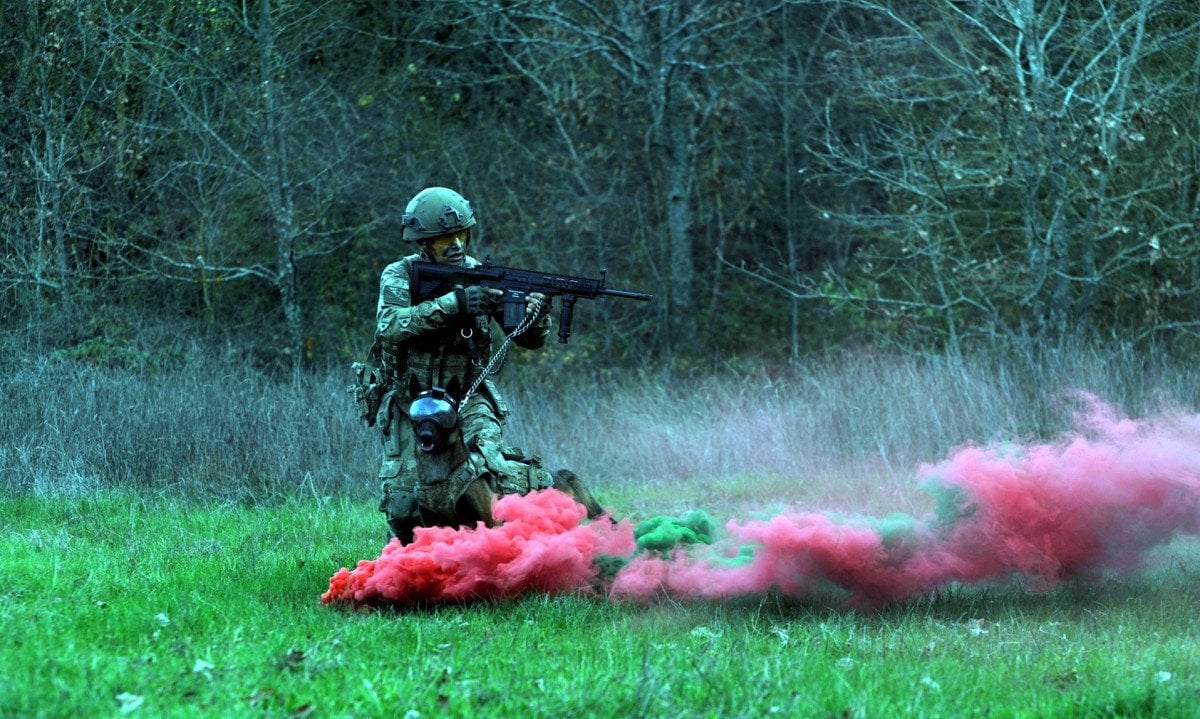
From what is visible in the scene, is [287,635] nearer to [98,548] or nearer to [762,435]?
[98,548]

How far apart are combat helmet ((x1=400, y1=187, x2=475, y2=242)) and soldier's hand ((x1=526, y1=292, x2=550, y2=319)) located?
0.54 m

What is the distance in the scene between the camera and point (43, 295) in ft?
55.9

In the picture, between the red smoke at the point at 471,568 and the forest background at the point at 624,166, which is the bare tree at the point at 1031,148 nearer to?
the forest background at the point at 624,166

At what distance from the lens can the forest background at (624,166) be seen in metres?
15.1

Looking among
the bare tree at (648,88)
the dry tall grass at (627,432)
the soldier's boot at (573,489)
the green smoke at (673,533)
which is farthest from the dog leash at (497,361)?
the bare tree at (648,88)

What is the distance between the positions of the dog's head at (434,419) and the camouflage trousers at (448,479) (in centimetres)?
21

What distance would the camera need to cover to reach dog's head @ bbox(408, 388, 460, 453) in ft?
24.0

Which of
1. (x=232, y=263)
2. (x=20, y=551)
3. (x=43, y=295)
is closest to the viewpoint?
(x=20, y=551)

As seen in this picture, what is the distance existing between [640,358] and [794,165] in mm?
3558

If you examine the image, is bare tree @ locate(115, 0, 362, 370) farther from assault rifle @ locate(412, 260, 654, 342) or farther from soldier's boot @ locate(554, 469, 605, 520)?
assault rifle @ locate(412, 260, 654, 342)

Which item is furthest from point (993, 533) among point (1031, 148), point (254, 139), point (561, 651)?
point (254, 139)

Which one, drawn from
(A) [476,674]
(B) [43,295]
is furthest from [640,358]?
(A) [476,674]

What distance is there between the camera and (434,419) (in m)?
7.33

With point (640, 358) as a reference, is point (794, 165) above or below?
above
